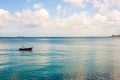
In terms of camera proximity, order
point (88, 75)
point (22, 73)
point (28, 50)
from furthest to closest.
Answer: point (28, 50) < point (22, 73) < point (88, 75)

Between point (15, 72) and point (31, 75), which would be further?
point (15, 72)

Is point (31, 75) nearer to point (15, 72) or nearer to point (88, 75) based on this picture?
point (15, 72)

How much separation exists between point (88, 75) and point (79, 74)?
2381mm

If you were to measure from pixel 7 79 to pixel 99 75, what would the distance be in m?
20.7

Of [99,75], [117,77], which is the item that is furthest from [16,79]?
[117,77]

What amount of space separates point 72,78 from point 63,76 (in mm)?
2899

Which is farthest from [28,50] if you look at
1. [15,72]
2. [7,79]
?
[7,79]

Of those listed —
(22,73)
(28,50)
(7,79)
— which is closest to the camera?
(7,79)

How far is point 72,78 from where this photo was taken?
4925 cm

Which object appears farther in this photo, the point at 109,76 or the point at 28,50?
the point at 28,50

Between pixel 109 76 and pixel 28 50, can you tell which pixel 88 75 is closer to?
pixel 109 76

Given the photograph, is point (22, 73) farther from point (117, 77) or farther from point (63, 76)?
point (117, 77)

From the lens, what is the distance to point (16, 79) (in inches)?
1929

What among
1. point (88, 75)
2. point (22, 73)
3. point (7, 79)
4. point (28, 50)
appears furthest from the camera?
point (28, 50)
